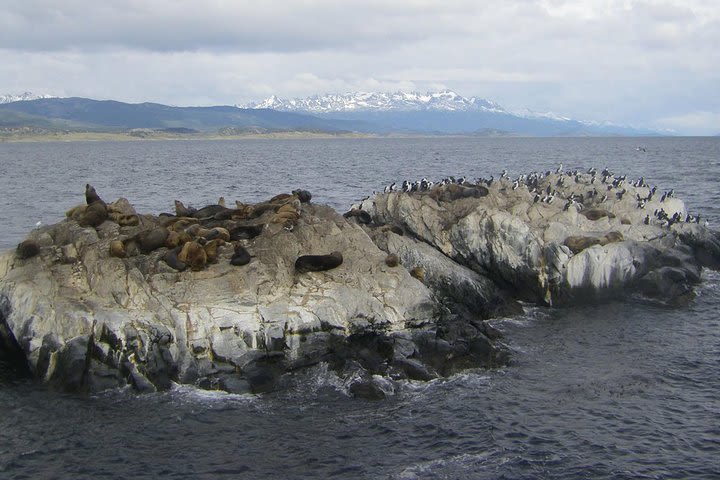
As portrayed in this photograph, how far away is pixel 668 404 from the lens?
64.8 ft

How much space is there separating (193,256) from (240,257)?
157 cm

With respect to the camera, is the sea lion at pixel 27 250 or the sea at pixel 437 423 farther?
the sea lion at pixel 27 250

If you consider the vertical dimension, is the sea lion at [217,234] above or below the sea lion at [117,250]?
above

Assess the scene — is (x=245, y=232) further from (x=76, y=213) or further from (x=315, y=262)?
Answer: (x=76, y=213)

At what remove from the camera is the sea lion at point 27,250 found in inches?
931

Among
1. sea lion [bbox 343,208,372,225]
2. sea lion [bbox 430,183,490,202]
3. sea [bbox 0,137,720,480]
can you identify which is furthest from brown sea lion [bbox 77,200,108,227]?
sea lion [bbox 430,183,490,202]

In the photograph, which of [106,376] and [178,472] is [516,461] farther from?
[106,376]

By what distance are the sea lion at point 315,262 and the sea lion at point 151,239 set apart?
4.85 metres

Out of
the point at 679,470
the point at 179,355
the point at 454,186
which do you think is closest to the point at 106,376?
the point at 179,355

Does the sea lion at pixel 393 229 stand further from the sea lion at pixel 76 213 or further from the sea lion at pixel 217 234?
the sea lion at pixel 76 213

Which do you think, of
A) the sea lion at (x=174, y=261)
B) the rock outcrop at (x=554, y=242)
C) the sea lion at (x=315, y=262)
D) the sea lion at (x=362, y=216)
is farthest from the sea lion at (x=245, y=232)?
the sea lion at (x=362, y=216)

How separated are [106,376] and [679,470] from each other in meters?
15.5

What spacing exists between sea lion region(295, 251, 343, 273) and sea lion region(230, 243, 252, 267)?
171 cm

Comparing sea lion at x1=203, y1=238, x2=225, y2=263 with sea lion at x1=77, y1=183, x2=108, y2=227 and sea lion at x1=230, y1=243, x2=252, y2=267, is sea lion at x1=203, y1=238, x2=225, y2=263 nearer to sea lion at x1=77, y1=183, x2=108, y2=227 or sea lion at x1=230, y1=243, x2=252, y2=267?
sea lion at x1=230, y1=243, x2=252, y2=267
